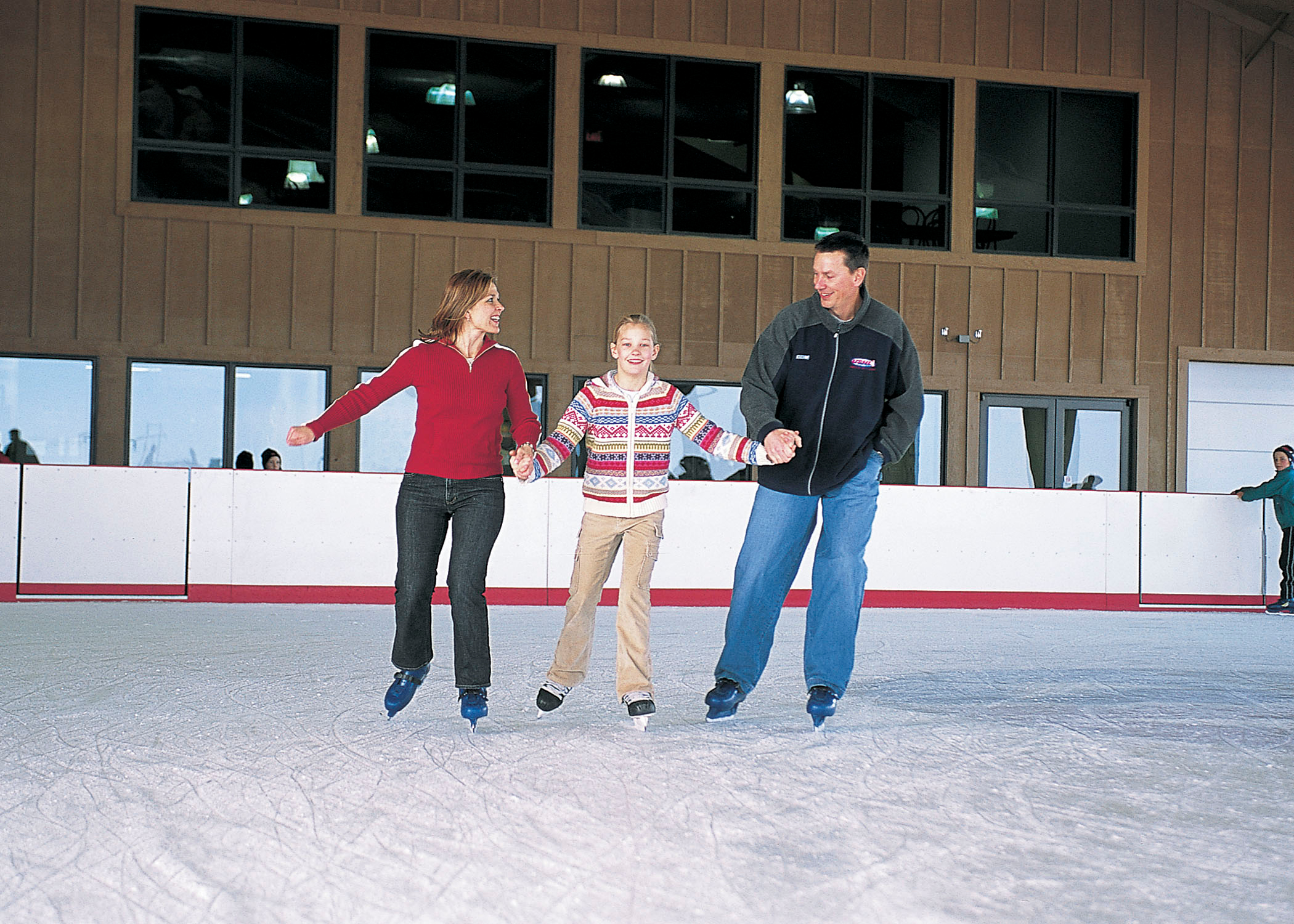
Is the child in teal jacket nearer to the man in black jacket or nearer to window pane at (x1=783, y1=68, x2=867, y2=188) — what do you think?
window pane at (x1=783, y1=68, x2=867, y2=188)

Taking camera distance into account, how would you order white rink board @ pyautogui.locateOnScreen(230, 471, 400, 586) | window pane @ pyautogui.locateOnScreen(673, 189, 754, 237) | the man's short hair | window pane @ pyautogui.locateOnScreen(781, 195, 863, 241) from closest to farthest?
the man's short hair → white rink board @ pyautogui.locateOnScreen(230, 471, 400, 586) → window pane @ pyautogui.locateOnScreen(673, 189, 754, 237) → window pane @ pyautogui.locateOnScreen(781, 195, 863, 241)

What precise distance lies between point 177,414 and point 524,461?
371 inches

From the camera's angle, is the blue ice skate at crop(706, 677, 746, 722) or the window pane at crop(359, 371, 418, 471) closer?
the blue ice skate at crop(706, 677, 746, 722)

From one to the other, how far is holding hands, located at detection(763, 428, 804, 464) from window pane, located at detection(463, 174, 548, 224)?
9.42m

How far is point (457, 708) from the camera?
4.13 metres

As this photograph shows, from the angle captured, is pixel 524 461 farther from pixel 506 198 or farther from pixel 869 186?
pixel 869 186

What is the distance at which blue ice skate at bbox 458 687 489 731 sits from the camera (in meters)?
3.63

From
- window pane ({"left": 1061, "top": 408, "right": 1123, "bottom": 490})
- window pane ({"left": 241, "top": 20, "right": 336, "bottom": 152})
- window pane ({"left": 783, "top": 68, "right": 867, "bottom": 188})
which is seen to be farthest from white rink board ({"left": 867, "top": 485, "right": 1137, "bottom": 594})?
window pane ({"left": 241, "top": 20, "right": 336, "bottom": 152})

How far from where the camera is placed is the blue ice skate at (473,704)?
11.9 ft

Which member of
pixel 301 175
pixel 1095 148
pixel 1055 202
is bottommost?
pixel 301 175

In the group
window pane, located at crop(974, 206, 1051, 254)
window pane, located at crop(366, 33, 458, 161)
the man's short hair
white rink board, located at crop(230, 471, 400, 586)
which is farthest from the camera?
window pane, located at crop(974, 206, 1051, 254)

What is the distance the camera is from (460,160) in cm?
1262

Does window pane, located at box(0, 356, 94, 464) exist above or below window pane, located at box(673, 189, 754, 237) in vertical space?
below

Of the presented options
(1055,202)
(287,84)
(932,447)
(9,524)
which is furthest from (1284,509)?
(287,84)
